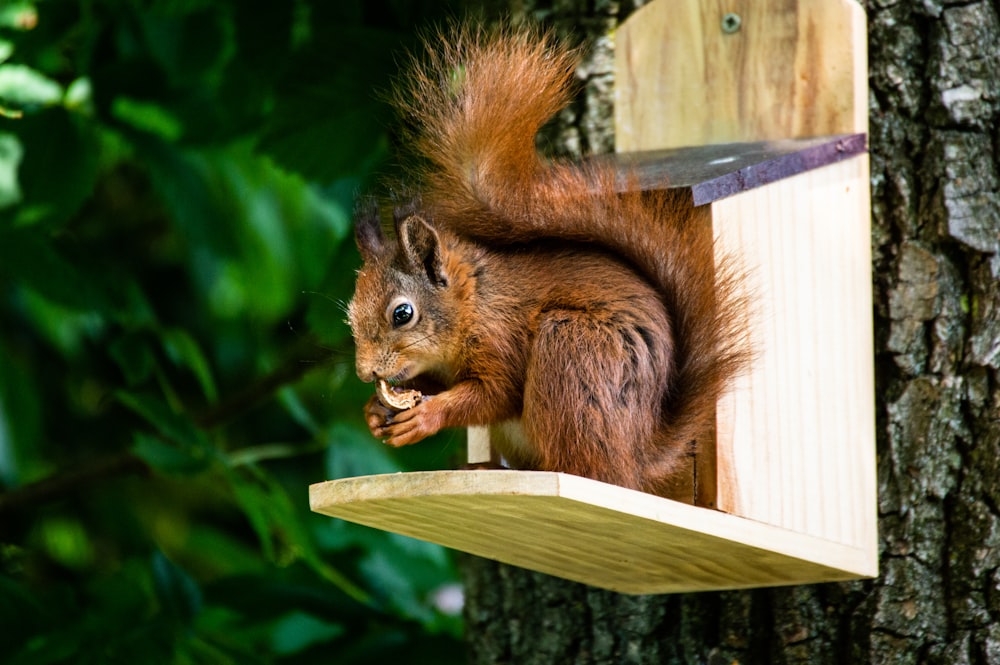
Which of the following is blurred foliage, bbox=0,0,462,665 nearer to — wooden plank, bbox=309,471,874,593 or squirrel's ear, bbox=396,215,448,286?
squirrel's ear, bbox=396,215,448,286

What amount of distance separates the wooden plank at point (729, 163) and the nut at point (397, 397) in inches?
16.5

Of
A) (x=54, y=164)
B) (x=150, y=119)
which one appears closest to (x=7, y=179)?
(x=150, y=119)

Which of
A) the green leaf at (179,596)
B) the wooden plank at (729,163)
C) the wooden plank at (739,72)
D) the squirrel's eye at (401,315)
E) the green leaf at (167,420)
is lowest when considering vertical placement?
the green leaf at (179,596)

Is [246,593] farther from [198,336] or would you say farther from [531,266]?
[198,336]

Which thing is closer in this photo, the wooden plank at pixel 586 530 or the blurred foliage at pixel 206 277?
the wooden plank at pixel 586 530

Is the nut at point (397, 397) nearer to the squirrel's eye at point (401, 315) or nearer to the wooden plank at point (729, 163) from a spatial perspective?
the squirrel's eye at point (401, 315)

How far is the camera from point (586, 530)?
1.64 metres

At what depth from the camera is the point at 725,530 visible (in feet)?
5.35

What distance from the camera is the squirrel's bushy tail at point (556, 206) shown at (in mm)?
1690

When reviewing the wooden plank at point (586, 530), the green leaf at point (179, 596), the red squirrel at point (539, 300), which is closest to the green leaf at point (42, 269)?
the green leaf at point (179, 596)

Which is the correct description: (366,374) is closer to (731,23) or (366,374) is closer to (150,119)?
(731,23)

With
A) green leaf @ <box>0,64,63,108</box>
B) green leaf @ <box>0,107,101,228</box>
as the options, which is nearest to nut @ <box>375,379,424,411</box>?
green leaf @ <box>0,107,101,228</box>

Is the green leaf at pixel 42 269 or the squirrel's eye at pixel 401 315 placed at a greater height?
the green leaf at pixel 42 269

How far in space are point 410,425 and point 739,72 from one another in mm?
914
